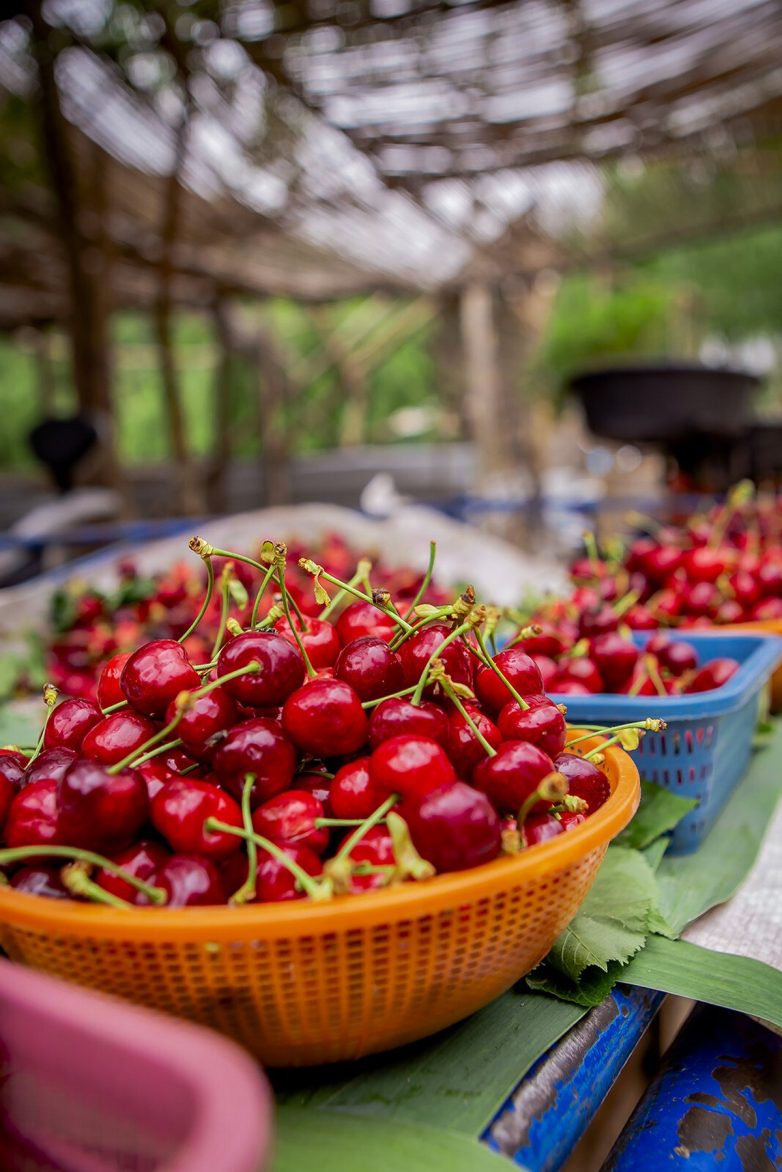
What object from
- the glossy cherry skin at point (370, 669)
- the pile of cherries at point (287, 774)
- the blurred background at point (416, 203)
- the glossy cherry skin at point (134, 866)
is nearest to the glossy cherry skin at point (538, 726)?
the pile of cherries at point (287, 774)

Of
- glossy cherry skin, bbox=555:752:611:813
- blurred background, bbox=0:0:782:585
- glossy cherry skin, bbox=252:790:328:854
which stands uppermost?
blurred background, bbox=0:0:782:585

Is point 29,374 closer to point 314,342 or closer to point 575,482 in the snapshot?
point 314,342

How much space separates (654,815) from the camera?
1291 millimetres

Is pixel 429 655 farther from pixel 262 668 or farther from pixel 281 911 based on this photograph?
pixel 281 911

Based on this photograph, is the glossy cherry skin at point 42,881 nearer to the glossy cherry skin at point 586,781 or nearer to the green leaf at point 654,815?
the glossy cherry skin at point 586,781

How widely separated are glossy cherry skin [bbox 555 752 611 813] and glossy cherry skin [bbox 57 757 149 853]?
417 millimetres

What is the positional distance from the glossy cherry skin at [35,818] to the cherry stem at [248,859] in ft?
0.50

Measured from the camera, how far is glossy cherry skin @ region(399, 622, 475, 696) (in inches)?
35.8

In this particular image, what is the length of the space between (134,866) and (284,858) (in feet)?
0.47

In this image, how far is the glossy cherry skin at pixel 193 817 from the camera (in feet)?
2.47

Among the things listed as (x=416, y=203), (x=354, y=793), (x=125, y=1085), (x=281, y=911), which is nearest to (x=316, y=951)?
(x=281, y=911)

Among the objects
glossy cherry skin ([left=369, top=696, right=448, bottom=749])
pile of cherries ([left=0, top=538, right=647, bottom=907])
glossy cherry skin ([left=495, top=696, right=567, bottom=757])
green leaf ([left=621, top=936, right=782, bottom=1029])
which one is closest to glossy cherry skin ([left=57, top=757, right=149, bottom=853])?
pile of cherries ([left=0, top=538, right=647, bottom=907])

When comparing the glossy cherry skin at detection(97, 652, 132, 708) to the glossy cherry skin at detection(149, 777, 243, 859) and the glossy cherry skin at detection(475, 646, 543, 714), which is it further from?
the glossy cherry skin at detection(475, 646, 543, 714)

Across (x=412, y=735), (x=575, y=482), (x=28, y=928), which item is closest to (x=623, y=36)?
(x=412, y=735)
